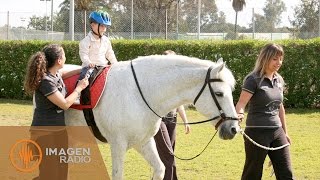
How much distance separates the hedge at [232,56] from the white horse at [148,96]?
12.2m

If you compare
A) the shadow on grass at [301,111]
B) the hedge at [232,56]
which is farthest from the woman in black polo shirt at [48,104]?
the hedge at [232,56]

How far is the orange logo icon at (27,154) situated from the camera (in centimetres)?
532

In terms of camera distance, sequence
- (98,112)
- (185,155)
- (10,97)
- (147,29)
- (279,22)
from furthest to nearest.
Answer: (279,22) < (147,29) < (10,97) < (185,155) < (98,112)

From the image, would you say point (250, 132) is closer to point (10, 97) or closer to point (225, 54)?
point (225, 54)

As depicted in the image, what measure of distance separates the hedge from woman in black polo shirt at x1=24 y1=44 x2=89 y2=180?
12538mm

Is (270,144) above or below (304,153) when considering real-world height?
above

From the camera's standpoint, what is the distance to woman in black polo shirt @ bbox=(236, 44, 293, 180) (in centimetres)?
573

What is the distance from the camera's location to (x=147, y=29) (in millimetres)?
25781

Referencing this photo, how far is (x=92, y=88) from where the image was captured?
5684 millimetres

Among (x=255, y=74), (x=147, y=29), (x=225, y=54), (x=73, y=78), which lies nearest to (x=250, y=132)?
(x=255, y=74)

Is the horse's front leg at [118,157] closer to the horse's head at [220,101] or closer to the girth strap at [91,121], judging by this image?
the girth strap at [91,121]

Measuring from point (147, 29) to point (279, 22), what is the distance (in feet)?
30.6

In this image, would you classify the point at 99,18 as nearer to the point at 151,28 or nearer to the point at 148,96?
the point at 148,96

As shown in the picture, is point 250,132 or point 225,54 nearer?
point 250,132
